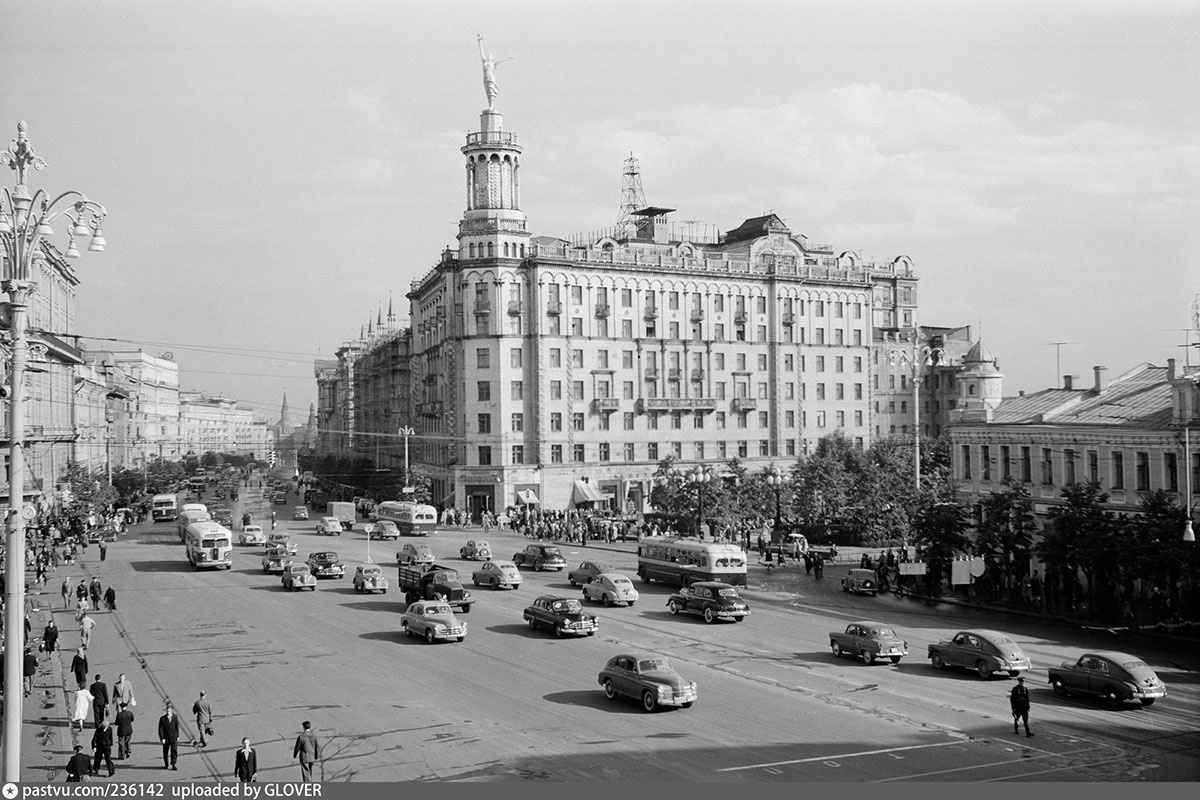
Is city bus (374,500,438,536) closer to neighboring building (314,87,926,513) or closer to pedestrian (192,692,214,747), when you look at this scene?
neighboring building (314,87,926,513)

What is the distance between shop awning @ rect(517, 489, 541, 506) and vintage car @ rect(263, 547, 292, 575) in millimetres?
34254

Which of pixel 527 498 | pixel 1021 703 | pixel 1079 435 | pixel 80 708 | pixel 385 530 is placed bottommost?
pixel 1021 703

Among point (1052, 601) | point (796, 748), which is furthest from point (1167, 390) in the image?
point (796, 748)

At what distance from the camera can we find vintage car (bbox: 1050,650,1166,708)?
86.3 feet

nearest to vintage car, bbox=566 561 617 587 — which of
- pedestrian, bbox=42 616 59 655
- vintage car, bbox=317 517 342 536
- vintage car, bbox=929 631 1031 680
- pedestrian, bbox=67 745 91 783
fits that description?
vintage car, bbox=929 631 1031 680

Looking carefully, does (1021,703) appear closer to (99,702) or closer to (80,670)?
(99,702)

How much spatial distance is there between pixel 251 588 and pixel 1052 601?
35.8 metres

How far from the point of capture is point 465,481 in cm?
9019

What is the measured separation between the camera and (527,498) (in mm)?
88938

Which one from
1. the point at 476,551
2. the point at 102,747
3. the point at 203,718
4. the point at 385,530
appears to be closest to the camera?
the point at 102,747

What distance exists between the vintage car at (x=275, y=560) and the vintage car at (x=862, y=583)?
27.8m

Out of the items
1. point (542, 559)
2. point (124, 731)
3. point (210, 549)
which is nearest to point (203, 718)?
point (124, 731)

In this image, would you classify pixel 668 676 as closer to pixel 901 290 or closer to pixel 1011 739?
pixel 1011 739

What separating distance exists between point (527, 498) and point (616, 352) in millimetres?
15978
